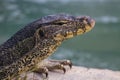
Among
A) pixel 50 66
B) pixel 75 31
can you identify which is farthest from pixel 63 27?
pixel 50 66

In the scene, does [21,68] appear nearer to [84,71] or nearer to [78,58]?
[84,71]

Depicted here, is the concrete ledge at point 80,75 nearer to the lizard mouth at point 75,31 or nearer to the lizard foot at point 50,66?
the lizard foot at point 50,66

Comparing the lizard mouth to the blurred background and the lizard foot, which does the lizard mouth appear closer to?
the lizard foot

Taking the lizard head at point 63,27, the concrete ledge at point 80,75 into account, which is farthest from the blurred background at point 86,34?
the lizard head at point 63,27

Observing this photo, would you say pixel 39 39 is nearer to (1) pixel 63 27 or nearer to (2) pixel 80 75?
(1) pixel 63 27

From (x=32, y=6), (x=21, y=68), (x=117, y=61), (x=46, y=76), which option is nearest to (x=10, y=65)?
(x=21, y=68)

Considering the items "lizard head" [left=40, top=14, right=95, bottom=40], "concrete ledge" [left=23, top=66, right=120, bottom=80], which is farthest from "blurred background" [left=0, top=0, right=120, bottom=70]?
"lizard head" [left=40, top=14, right=95, bottom=40]

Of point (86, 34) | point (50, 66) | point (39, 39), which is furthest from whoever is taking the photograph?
point (86, 34)

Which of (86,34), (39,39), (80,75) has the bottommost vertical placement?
(86,34)
